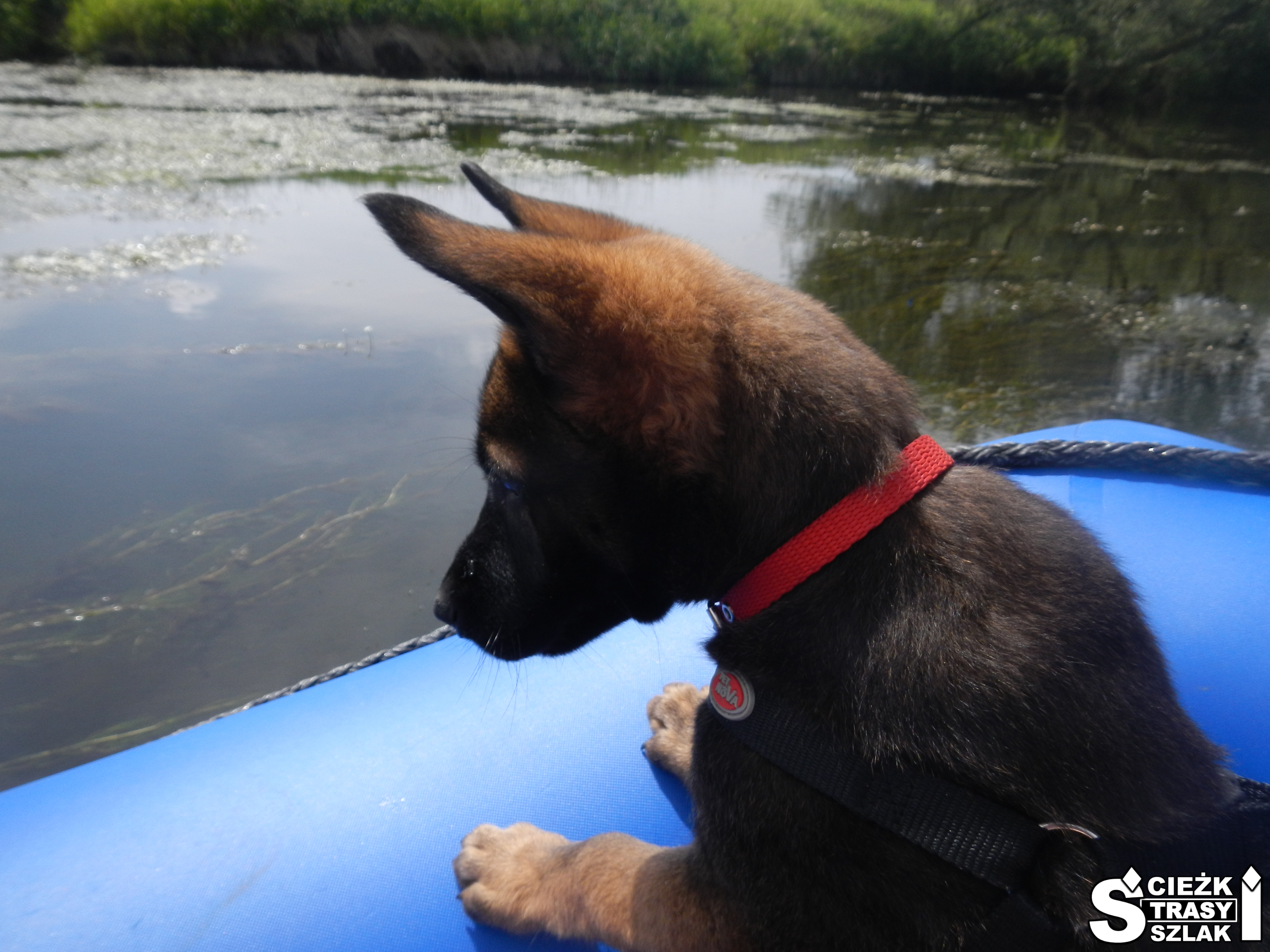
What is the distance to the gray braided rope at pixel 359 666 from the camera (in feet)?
8.79

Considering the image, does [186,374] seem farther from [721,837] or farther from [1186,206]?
[1186,206]

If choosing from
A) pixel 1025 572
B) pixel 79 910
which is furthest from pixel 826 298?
pixel 79 910

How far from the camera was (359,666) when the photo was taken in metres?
2.82

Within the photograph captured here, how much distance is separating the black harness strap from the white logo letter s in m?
0.06

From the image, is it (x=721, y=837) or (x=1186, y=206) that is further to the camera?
(x=1186, y=206)

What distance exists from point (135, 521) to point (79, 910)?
288cm

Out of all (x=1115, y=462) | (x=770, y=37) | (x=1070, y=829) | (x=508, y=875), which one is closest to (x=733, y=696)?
(x=1070, y=829)

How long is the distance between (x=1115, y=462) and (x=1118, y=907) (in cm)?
202

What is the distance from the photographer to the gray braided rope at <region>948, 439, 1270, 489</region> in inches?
113

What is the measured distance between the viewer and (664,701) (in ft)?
7.64

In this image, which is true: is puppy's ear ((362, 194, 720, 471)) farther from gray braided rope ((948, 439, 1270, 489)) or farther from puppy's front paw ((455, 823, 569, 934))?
gray braided rope ((948, 439, 1270, 489))

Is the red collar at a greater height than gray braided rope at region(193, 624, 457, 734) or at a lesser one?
greater

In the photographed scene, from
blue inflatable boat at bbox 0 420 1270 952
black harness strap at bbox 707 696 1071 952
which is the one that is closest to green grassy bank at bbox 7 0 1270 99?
blue inflatable boat at bbox 0 420 1270 952

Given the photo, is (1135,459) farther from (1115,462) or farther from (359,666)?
(359,666)
